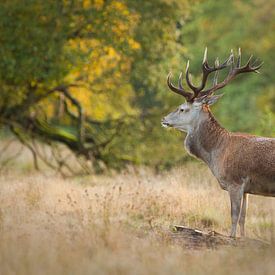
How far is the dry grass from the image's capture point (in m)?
6.74

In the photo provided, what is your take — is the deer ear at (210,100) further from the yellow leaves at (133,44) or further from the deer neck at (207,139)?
the yellow leaves at (133,44)

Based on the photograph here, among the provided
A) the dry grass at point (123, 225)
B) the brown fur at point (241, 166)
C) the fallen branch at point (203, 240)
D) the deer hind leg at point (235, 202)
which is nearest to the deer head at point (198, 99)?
the brown fur at point (241, 166)

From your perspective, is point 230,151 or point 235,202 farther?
point 230,151

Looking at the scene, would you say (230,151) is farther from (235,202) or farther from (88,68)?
(88,68)

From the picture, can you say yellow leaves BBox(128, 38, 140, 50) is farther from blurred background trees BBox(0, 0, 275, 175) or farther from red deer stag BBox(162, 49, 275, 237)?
red deer stag BBox(162, 49, 275, 237)

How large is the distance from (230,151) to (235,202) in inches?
24.6

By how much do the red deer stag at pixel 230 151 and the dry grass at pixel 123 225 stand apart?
0.47 metres

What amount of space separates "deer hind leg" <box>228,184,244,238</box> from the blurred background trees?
20.8 feet

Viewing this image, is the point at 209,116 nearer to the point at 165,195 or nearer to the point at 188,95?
the point at 188,95

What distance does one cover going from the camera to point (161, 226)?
966 centimetres

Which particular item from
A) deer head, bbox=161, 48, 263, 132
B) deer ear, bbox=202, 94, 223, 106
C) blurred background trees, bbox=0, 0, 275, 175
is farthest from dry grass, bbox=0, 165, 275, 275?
blurred background trees, bbox=0, 0, 275, 175

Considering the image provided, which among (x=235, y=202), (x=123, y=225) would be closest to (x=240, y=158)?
(x=235, y=202)

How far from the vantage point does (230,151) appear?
9.68 metres

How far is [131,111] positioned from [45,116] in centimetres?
208
